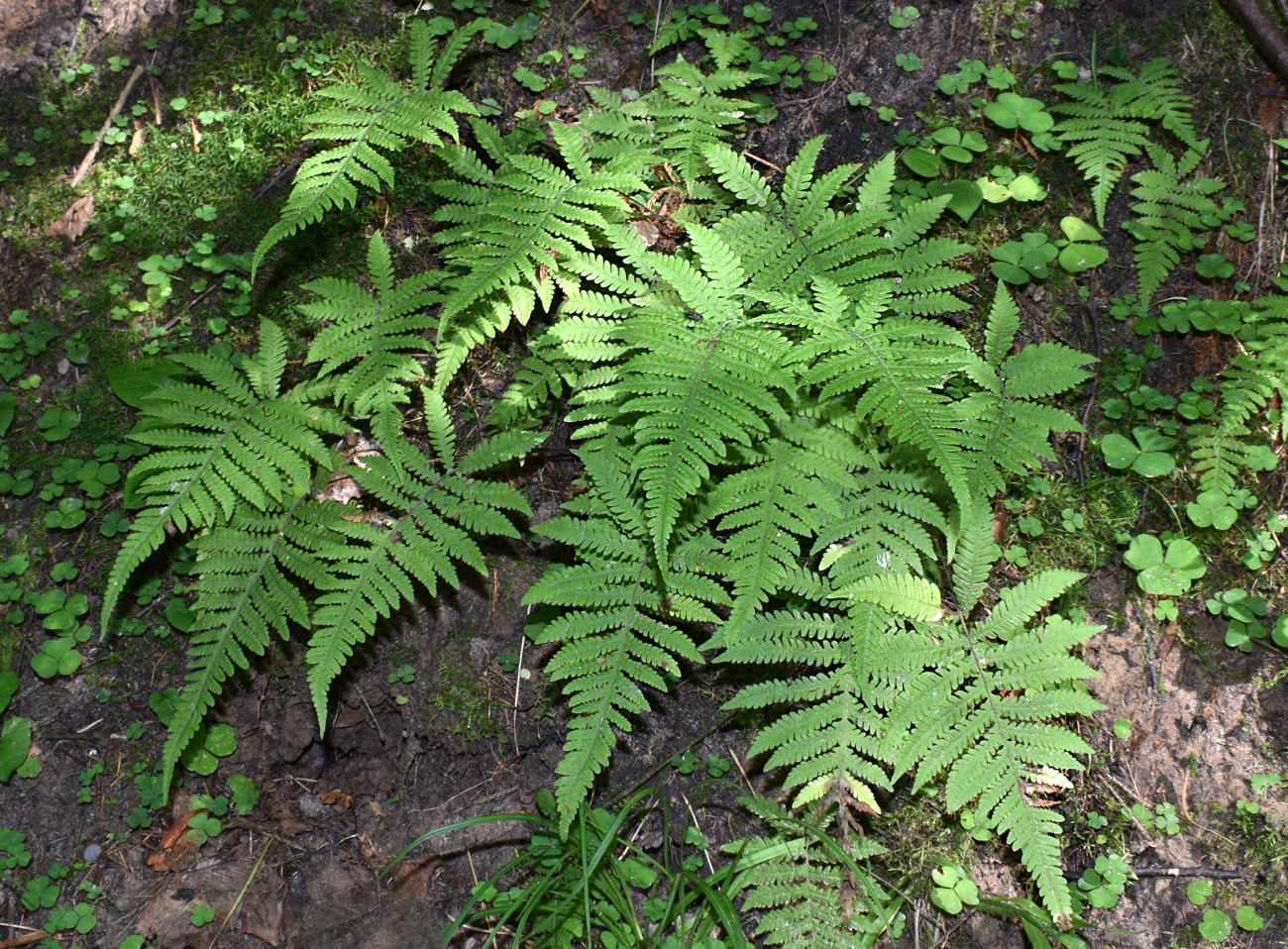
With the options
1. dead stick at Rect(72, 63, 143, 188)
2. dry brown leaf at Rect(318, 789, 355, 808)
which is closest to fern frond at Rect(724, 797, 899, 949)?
dry brown leaf at Rect(318, 789, 355, 808)

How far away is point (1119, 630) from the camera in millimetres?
3713

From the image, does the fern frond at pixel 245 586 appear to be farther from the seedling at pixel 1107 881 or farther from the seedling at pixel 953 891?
the seedling at pixel 1107 881

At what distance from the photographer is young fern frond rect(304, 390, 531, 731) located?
346 cm

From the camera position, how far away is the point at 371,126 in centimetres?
391

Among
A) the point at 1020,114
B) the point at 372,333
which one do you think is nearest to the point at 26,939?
the point at 372,333

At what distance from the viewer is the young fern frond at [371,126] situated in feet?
12.3

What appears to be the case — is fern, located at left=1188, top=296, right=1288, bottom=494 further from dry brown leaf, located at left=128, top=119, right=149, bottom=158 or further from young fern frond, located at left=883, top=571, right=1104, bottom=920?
dry brown leaf, located at left=128, top=119, right=149, bottom=158

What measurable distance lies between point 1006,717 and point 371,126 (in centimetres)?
356

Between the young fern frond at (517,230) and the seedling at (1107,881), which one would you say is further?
the young fern frond at (517,230)

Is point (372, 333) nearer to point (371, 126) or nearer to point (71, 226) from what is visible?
point (371, 126)

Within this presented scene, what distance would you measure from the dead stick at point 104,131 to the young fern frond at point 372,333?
1.58 m

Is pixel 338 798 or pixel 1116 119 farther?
pixel 1116 119

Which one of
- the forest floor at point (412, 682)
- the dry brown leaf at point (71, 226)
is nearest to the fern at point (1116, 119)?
the forest floor at point (412, 682)

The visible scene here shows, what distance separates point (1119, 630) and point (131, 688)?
4234mm
